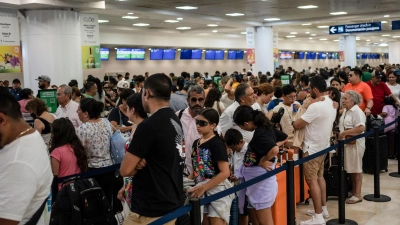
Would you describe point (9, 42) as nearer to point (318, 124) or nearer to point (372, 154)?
point (318, 124)

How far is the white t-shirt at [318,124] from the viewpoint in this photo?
19.9 feet

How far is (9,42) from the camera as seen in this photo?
11.4m

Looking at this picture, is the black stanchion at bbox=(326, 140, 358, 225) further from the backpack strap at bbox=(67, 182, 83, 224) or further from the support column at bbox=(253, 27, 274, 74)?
the support column at bbox=(253, 27, 274, 74)

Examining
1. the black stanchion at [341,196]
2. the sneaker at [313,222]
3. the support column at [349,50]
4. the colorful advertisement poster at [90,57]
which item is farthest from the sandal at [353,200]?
the support column at [349,50]

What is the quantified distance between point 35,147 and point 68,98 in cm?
535

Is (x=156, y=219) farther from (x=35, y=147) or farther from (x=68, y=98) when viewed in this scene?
(x=68, y=98)

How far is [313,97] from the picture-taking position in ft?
20.2

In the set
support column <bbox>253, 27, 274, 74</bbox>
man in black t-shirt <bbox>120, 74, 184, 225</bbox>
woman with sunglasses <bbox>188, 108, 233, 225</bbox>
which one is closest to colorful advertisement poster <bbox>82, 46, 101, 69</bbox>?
woman with sunglasses <bbox>188, 108, 233, 225</bbox>

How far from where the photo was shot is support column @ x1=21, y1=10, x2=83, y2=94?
12078mm

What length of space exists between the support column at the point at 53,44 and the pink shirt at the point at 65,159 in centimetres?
789

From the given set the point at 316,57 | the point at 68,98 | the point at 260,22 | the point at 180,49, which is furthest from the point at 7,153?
the point at 316,57

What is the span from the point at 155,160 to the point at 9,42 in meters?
9.38

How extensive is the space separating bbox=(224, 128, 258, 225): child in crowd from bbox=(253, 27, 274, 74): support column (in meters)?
16.1

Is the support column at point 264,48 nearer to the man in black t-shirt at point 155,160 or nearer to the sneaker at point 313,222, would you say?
the sneaker at point 313,222
